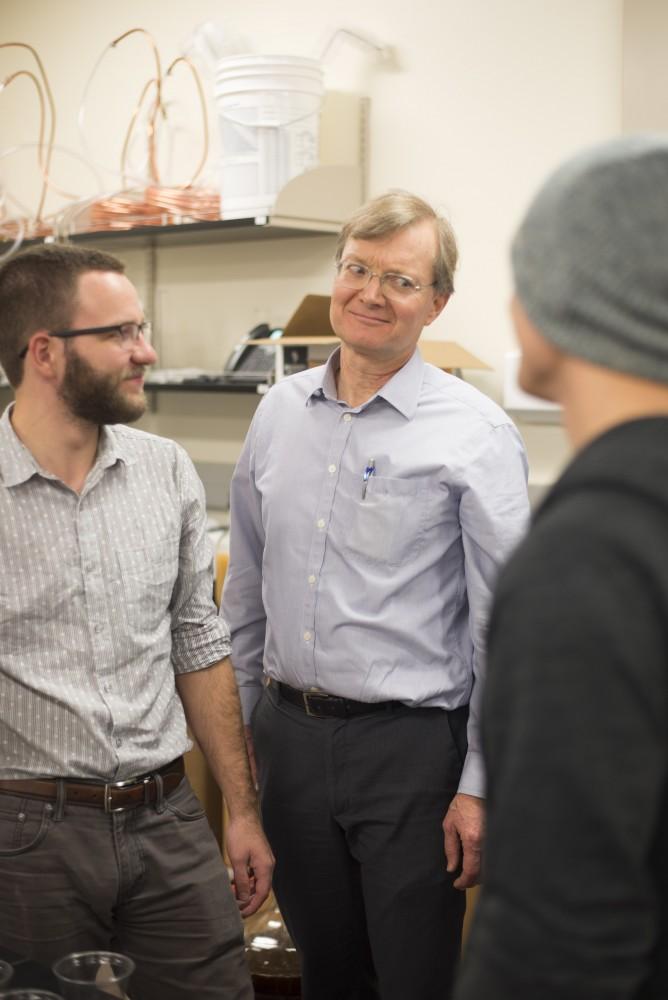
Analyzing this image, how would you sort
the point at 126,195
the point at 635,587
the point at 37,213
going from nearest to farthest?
the point at 635,587 → the point at 126,195 → the point at 37,213

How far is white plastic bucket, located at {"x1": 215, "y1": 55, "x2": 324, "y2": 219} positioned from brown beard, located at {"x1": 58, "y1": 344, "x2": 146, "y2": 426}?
1570 millimetres

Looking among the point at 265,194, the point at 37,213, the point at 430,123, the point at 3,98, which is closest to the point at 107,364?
the point at 265,194

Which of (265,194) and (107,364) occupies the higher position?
(265,194)

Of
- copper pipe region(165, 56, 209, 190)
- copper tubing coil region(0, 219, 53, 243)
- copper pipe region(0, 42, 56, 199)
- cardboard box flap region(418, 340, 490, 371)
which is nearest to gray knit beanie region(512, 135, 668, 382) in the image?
cardboard box flap region(418, 340, 490, 371)

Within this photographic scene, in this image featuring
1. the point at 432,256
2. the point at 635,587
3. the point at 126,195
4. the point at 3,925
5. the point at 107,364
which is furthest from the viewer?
the point at 126,195

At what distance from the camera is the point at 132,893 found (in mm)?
1669

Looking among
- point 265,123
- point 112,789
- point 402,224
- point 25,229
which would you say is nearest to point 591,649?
point 112,789

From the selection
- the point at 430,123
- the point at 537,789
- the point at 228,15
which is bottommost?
the point at 537,789

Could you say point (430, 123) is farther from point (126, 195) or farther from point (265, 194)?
point (126, 195)

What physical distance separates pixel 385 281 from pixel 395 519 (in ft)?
1.24

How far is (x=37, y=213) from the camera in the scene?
430cm

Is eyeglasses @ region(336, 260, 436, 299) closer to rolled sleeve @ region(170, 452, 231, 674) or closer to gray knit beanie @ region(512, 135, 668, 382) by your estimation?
rolled sleeve @ region(170, 452, 231, 674)

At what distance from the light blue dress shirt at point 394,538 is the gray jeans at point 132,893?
32cm

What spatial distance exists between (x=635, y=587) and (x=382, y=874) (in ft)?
4.06
